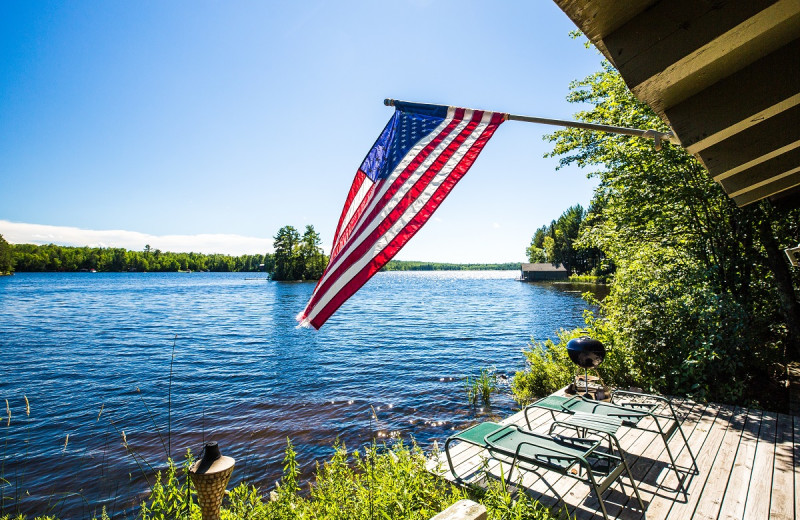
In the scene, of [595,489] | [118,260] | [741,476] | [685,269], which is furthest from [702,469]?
[118,260]

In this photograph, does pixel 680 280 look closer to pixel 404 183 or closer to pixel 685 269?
pixel 685 269

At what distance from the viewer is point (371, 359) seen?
17.0 meters

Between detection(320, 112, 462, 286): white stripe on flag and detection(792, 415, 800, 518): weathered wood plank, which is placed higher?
detection(320, 112, 462, 286): white stripe on flag

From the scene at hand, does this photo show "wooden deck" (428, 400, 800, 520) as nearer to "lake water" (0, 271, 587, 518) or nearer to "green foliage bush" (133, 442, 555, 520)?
"green foliage bush" (133, 442, 555, 520)

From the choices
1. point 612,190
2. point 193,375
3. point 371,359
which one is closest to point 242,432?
point 193,375

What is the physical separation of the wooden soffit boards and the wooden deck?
3.42 meters

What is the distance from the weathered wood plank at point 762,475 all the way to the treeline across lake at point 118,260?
116263 millimetres

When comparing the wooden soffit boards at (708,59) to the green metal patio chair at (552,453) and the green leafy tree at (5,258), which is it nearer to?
the green metal patio chair at (552,453)

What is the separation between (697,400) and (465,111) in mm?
6782

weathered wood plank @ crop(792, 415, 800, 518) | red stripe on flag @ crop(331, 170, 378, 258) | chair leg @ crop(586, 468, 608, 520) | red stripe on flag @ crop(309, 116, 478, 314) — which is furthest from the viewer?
weathered wood plank @ crop(792, 415, 800, 518)

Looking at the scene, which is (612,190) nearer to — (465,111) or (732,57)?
(465,111)

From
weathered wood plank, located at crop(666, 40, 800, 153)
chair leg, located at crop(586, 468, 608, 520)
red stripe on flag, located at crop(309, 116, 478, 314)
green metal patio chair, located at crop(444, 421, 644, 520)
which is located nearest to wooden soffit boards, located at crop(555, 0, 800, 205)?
weathered wood plank, located at crop(666, 40, 800, 153)

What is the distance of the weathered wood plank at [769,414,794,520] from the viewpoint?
3.76 meters

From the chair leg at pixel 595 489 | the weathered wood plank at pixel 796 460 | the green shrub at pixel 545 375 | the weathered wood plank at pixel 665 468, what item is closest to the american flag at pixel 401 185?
the chair leg at pixel 595 489
